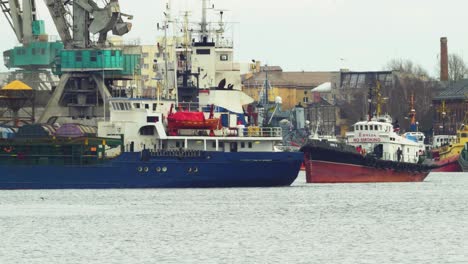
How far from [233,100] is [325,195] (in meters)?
14.4

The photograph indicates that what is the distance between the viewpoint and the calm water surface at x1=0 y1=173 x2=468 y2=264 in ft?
187

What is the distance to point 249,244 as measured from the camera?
60281mm

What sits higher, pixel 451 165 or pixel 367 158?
pixel 367 158

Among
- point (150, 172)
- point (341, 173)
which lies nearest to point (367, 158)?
point (341, 173)

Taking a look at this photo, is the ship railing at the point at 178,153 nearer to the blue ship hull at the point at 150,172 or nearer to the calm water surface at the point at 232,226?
the blue ship hull at the point at 150,172

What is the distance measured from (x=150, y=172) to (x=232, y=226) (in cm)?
2276

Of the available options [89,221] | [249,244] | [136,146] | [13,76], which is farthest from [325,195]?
[13,76]

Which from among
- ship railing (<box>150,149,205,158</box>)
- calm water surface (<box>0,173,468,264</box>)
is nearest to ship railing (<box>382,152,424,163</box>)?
calm water surface (<box>0,173,468,264</box>)

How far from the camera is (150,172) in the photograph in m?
90.4

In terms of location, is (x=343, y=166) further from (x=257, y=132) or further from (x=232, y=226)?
(x=232, y=226)

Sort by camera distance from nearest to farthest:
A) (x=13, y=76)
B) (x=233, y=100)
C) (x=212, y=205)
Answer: (x=212, y=205) < (x=233, y=100) < (x=13, y=76)

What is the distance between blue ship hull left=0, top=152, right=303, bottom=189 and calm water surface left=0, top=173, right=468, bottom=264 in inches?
30.2

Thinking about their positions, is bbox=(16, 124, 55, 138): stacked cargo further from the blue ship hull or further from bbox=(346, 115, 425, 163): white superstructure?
bbox=(346, 115, 425, 163): white superstructure

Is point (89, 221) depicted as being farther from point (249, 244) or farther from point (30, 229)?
point (249, 244)
